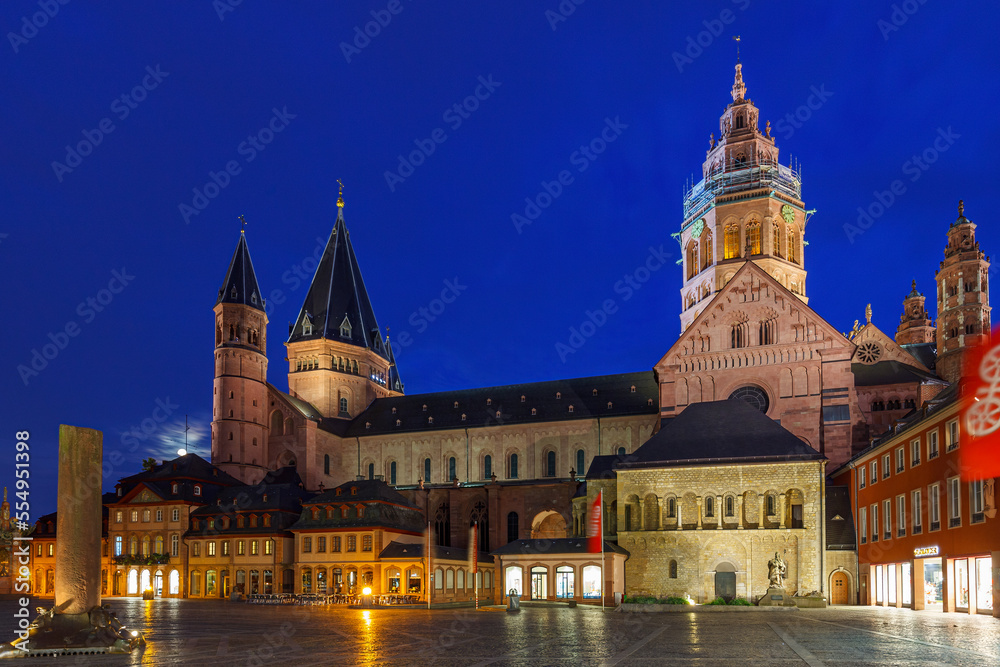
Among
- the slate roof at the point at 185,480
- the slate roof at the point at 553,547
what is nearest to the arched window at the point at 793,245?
the slate roof at the point at 553,547

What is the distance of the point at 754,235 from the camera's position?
8181 cm

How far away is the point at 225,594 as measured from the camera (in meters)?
71.2

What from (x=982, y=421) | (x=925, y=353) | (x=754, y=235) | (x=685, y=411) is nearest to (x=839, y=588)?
(x=685, y=411)

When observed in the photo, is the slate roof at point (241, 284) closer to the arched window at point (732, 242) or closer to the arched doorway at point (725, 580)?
the arched window at point (732, 242)

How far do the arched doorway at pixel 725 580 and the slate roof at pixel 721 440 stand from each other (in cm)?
595

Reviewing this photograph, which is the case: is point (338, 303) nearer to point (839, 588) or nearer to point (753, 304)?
point (753, 304)

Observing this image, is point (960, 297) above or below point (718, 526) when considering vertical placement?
above

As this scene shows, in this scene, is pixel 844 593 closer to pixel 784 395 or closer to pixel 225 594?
pixel 784 395

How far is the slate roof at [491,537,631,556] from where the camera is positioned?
52.8 meters

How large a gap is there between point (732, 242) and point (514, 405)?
24511 mm

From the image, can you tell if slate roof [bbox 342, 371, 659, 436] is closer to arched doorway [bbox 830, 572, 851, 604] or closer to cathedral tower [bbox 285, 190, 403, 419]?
cathedral tower [bbox 285, 190, 403, 419]

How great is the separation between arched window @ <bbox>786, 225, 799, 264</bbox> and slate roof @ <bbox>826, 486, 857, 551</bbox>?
32532mm

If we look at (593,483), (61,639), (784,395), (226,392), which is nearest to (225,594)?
(226,392)

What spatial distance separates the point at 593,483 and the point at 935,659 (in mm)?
39569
